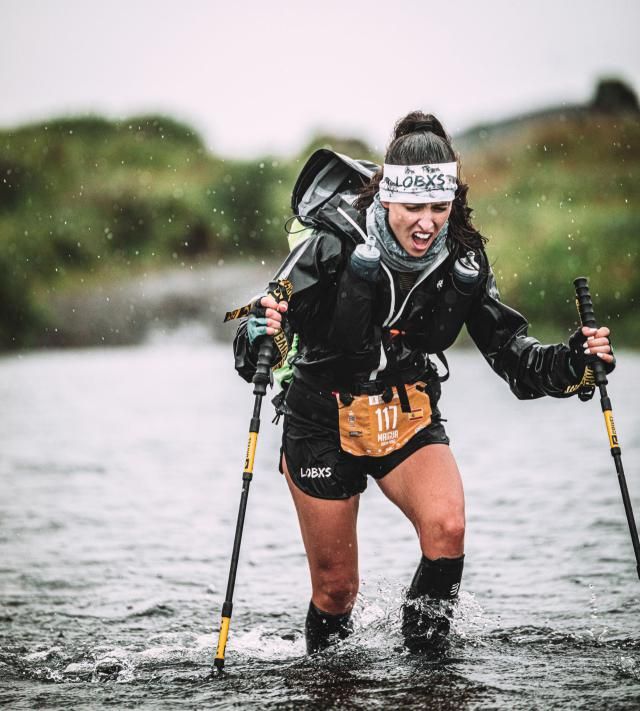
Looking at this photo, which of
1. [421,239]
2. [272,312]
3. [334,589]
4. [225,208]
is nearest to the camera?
[272,312]

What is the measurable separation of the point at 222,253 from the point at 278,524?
37.7m

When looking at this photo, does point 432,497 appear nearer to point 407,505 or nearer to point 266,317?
point 407,505

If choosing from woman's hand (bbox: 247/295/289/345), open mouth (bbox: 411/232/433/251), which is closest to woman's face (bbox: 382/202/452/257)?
open mouth (bbox: 411/232/433/251)

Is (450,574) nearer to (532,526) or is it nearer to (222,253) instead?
(532,526)

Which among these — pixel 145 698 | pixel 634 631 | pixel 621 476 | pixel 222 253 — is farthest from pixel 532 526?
pixel 222 253

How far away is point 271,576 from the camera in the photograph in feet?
30.1

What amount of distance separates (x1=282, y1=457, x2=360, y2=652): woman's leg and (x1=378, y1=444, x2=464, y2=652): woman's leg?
0.30m

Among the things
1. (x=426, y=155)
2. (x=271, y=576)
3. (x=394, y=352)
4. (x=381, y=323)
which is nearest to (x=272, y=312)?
(x=381, y=323)

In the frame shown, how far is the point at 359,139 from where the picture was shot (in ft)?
138

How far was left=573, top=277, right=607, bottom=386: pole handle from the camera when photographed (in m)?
6.05

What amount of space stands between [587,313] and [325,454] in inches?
60.4

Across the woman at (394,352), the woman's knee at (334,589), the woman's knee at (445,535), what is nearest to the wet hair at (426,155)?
the woman at (394,352)

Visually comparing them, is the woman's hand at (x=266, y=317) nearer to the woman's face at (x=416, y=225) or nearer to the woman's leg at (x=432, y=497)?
the woman's face at (x=416, y=225)

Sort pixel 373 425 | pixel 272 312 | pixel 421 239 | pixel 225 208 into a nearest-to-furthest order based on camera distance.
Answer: pixel 272 312 < pixel 421 239 < pixel 373 425 < pixel 225 208
